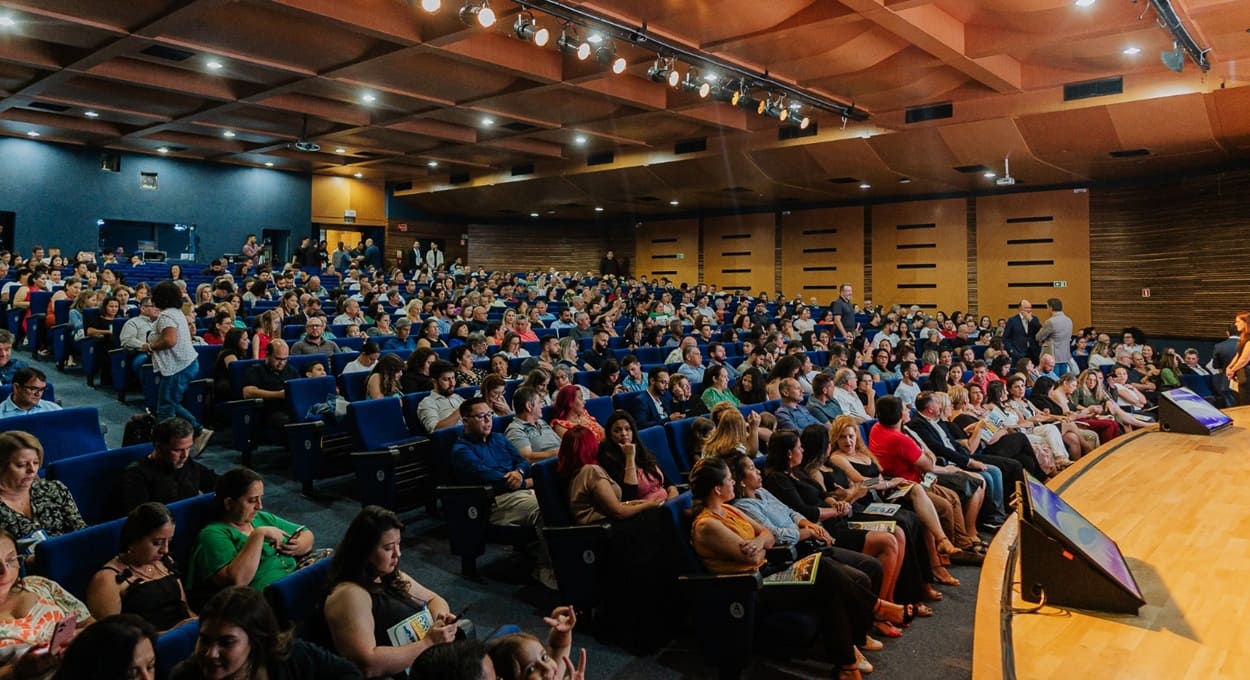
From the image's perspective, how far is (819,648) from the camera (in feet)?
8.72

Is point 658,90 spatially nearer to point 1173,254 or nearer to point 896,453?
point 896,453

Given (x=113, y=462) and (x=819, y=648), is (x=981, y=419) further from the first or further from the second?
(x=113, y=462)

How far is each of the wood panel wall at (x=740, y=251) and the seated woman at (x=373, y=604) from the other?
13.3 meters

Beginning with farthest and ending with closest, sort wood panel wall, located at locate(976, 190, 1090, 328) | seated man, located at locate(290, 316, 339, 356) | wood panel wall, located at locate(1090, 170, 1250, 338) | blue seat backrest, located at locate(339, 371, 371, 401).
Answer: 1. wood panel wall, located at locate(976, 190, 1090, 328)
2. wood panel wall, located at locate(1090, 170, 1250, 338)
3. seated man, located at locate(290, 316, 339, 356)
4. blue seat backrest, located at locate(339, 371, 371, 401)

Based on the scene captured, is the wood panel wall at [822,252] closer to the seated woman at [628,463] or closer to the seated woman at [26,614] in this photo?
the seated woman at [628,463]

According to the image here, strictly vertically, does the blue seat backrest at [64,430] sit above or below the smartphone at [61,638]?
above

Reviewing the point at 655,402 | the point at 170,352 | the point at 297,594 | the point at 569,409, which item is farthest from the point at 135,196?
the point at 297,594

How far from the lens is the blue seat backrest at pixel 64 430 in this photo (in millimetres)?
2912

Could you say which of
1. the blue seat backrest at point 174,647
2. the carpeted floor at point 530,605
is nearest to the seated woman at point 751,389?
the carpeted floor at point 530,605

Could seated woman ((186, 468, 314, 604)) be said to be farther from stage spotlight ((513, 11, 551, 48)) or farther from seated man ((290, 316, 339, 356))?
stage spotlight ((513, 11, 551, 48))

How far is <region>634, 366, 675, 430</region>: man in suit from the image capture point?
179 inches

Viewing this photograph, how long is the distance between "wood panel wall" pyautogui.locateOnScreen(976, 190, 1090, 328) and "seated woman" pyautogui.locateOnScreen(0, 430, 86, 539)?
12.1 m

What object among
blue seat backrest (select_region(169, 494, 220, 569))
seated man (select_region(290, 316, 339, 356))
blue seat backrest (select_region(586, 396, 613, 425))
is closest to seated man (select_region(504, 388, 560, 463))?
blue seat backrest (select_region(586, 396, 613, 425))

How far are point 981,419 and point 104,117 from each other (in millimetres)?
11098
